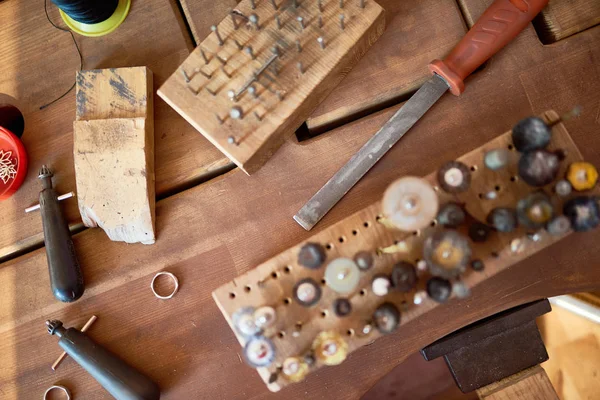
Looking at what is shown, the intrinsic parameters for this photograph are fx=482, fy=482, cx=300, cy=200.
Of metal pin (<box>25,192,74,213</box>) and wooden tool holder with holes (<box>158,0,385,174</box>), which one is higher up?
wooden tool holder with holes (<box>158,0,385,174</box>)

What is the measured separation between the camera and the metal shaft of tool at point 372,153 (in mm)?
728

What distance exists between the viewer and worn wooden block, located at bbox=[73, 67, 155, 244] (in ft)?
2.40

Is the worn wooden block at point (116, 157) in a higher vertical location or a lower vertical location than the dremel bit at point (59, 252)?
higher

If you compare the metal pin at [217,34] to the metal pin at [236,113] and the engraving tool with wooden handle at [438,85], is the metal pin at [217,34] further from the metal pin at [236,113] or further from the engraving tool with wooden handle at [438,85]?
the engraving tool with wooden handle at [438,85]

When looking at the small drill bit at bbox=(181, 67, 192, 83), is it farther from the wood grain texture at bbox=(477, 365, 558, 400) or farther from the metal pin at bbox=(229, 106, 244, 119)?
the wood grain texture at bbox=(477, 365, 558, 400)

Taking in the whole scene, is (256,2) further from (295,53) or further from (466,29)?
(466,29)

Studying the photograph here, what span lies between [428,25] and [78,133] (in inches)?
22.6

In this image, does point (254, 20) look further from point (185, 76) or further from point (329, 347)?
point (329, 347)

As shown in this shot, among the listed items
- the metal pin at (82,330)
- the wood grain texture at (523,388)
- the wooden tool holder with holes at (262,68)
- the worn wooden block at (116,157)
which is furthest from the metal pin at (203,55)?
the wood grain texture at (523,388)

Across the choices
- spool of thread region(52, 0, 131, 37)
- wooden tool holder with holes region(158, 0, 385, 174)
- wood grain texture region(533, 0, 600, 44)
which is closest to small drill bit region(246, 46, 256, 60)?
wooden tool holder with holes region(158, 0, 385, 174)

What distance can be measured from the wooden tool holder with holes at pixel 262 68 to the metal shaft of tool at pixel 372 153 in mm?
110

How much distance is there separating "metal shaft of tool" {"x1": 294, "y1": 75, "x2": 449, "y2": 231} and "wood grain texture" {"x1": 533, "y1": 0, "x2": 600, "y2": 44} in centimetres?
20

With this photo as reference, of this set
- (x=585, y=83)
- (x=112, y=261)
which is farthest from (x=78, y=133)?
(x=585, y=83)

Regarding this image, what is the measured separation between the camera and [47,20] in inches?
32.5
